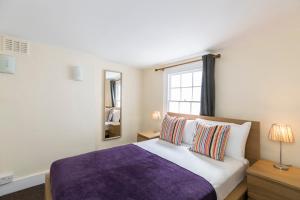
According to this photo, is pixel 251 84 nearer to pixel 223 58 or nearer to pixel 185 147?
pixel 223 58

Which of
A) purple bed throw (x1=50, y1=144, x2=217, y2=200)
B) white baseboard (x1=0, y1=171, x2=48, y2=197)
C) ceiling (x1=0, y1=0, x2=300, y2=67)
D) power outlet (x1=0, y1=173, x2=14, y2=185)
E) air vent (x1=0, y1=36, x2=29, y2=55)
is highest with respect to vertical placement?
ceiling (x1=0, y1=0, x2=300, y2=67)

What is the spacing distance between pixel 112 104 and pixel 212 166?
233cm

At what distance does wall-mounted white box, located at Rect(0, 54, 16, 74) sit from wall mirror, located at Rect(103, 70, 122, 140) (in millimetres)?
1430

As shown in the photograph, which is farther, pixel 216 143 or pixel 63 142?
pixel 63 142

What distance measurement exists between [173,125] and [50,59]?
2.23 m

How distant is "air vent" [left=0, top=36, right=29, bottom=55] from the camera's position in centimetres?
207

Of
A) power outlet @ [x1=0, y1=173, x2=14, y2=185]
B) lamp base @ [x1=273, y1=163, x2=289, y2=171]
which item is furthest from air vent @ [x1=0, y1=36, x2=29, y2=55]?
lamp base @ [x1=273, y1=163, x2=289, y2=171]

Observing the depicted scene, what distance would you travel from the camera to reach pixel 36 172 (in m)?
2.35

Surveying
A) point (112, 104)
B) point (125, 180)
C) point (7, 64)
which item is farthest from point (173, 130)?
point (7, 64)

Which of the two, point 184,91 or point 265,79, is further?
point 184,91

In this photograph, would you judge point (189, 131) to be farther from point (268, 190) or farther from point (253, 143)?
point (268, 190)

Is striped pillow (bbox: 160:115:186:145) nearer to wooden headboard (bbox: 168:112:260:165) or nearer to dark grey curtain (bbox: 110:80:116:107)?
wooden headboard (bbox: 168:112:260:165)

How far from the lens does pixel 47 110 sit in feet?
8.00

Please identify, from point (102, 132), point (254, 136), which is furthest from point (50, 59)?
point (254, 136)
